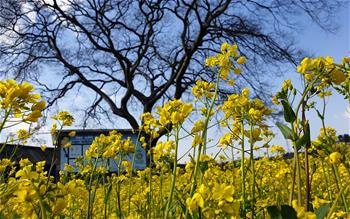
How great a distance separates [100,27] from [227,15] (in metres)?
3.29

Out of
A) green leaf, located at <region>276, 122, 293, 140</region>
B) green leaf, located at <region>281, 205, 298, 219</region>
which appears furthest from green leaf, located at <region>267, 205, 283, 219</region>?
green leaf, located at <region>276, 122, 293, 140</region>

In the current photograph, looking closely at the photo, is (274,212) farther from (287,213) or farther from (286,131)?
(286,131)

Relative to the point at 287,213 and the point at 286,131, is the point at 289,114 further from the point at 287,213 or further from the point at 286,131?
the point at 287,213

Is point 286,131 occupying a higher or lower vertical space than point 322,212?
higher

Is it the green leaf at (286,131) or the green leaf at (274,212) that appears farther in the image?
the green leaf at (286,131)

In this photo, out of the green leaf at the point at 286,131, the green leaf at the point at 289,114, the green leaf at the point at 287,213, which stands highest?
the green leaf at the point at 289,114

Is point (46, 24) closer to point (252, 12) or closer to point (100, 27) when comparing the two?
point (100, 27)

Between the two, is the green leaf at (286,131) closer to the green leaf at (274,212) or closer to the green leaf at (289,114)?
the green leaf at (289,114)

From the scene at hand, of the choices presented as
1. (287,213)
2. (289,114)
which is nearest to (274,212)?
(287,213)

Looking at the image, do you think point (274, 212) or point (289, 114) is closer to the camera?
point (274, 212)

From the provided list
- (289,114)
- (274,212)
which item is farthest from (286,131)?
(274,212)

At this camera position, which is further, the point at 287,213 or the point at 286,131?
the point at 286,131

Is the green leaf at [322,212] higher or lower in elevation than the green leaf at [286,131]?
lower

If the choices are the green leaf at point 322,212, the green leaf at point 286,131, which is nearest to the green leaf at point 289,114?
the green leaf at point 286,131
